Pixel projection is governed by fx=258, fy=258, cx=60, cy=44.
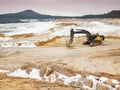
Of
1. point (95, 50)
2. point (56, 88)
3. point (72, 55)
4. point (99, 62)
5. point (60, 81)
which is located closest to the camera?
point (56, 88)

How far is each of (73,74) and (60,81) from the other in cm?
158

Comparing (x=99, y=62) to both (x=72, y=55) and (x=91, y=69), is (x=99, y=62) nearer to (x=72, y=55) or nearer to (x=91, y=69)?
(x=91, y=69)

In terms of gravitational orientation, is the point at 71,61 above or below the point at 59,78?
above

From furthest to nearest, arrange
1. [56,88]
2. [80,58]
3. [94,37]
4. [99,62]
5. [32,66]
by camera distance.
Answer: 1. [94,37]
2. [80,58]
3. [99,62]
4. [32,66]
5. [56,88]

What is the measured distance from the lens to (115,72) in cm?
1711

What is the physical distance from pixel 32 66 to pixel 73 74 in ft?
10.0

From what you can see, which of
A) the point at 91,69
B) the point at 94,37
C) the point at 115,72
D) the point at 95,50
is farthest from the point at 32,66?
the point at 94,37

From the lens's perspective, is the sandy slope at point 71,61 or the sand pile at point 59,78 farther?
the sandy slope at point 71,61

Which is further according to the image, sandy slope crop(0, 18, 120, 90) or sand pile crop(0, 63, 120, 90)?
sandy slope crop(0, 18, 120, 90)

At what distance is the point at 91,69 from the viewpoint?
57.9ft

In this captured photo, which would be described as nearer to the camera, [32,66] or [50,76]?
[50,76]

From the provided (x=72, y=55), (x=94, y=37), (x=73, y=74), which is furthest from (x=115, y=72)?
(x=94, y=37)

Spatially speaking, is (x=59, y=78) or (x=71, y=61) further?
(x=71, y=61)

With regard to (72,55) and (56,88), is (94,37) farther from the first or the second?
(56,88)
